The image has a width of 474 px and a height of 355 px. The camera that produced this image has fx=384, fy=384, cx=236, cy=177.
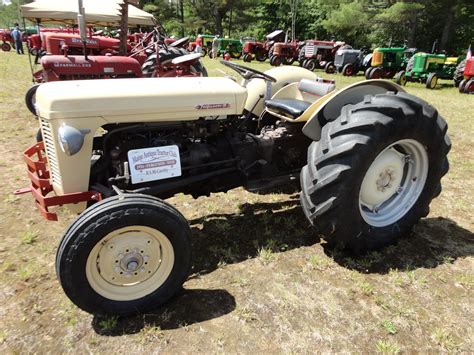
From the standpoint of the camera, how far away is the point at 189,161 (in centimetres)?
300

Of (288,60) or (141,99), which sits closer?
(141,99)

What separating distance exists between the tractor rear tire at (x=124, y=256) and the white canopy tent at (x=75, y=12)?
30.8 feet

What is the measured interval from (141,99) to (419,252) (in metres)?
2.48

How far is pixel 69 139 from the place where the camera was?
7.59ft

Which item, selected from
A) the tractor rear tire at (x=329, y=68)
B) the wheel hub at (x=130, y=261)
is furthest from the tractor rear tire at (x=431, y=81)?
the wheel hub at (x=130, y=261)

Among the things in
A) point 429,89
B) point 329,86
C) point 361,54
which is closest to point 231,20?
point 361,54

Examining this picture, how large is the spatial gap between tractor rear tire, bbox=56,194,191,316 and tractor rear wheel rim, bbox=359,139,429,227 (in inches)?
60.8

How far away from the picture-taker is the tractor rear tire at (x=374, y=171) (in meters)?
2.67

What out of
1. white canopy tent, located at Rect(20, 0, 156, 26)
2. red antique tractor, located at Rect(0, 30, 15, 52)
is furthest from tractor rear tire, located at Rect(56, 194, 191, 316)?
red antique tractor, located at Rect(0, 30, 15, 52)

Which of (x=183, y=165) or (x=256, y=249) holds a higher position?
(x=183, y=165)

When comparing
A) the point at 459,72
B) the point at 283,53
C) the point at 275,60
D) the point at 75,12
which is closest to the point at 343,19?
the point at 283,53

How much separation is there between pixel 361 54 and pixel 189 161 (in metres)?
17.1

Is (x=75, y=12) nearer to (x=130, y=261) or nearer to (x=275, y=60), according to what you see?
(x=130, y=261)

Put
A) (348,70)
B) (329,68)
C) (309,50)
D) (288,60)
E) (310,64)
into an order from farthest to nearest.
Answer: (288,60) → (309,50) → (310,64) → (329,68) → (348,70)
